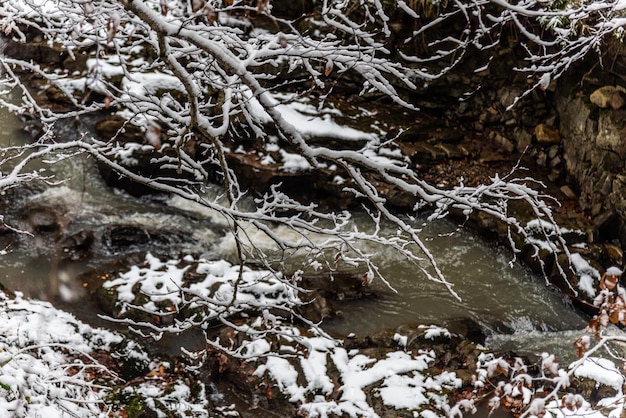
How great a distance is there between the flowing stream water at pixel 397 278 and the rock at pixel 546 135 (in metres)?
2.24

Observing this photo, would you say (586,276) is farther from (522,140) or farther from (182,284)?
(182,284)

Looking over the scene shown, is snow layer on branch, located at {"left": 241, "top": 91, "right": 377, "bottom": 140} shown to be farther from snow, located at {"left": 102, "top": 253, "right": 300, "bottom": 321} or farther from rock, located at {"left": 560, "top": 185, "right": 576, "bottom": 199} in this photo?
rock, located at {"left": 560, "top": 185, "right": 576, "bottom": 199}

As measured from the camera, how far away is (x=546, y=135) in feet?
31.0

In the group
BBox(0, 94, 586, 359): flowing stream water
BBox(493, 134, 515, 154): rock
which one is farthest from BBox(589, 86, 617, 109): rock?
BBox(0, 94, 586, 359): flowing stream water

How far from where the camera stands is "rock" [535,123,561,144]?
9.42 m

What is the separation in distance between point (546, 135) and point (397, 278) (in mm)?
3904

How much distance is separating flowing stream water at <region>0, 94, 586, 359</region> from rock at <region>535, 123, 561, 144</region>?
2236mm

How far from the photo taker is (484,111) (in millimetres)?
10328

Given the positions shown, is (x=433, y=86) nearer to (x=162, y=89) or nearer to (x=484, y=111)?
(x=484, y=111)

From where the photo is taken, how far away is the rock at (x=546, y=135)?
9.42m

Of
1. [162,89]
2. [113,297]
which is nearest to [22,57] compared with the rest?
[162,89]

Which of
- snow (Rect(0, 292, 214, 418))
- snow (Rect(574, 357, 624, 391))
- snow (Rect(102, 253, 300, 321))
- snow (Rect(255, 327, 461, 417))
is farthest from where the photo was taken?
snow (Rect(102, 253, 300, 321))

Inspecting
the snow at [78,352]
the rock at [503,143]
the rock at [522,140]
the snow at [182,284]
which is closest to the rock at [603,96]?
the rock at [522,140]

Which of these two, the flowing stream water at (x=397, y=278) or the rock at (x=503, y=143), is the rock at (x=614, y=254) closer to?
the flowing stream water at (x=397, y=278)
